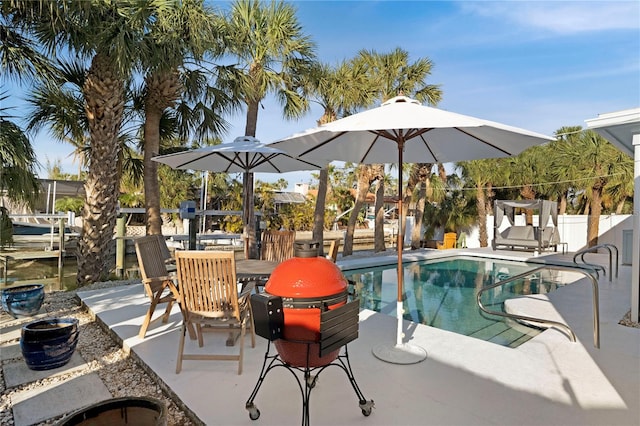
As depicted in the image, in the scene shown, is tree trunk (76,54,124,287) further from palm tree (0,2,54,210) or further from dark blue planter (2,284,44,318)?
dark blue planter (2,284,44,318)

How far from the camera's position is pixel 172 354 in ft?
10.9

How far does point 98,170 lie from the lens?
21.5 ft

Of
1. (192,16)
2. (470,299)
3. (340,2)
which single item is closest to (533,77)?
(340,2)

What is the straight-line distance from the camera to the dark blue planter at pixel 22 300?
4398 millimetres

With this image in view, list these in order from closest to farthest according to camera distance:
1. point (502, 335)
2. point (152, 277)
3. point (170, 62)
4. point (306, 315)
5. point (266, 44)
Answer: point (306, 315), point (152, 277), point (502, 335), point (170, 62), point (266, 44)

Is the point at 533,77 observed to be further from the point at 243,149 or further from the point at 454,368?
the point at 454,368

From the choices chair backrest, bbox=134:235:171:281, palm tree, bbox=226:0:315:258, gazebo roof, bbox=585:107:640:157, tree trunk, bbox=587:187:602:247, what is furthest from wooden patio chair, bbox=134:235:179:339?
tree trunk, bbox=587:187:602:247

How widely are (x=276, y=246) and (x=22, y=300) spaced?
311 cm

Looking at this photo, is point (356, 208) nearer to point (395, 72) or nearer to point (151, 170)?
point (395, 72)

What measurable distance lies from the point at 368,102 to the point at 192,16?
710 cm

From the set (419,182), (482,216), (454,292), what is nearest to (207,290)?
(454,292)

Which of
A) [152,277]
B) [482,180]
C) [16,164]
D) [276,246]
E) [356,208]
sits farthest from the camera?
[482,180]

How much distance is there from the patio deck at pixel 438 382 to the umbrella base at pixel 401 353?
2.4 inches

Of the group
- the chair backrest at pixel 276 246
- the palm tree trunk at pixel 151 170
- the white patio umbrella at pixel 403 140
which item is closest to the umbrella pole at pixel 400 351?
the white patio umbrella at pixel 403 140
